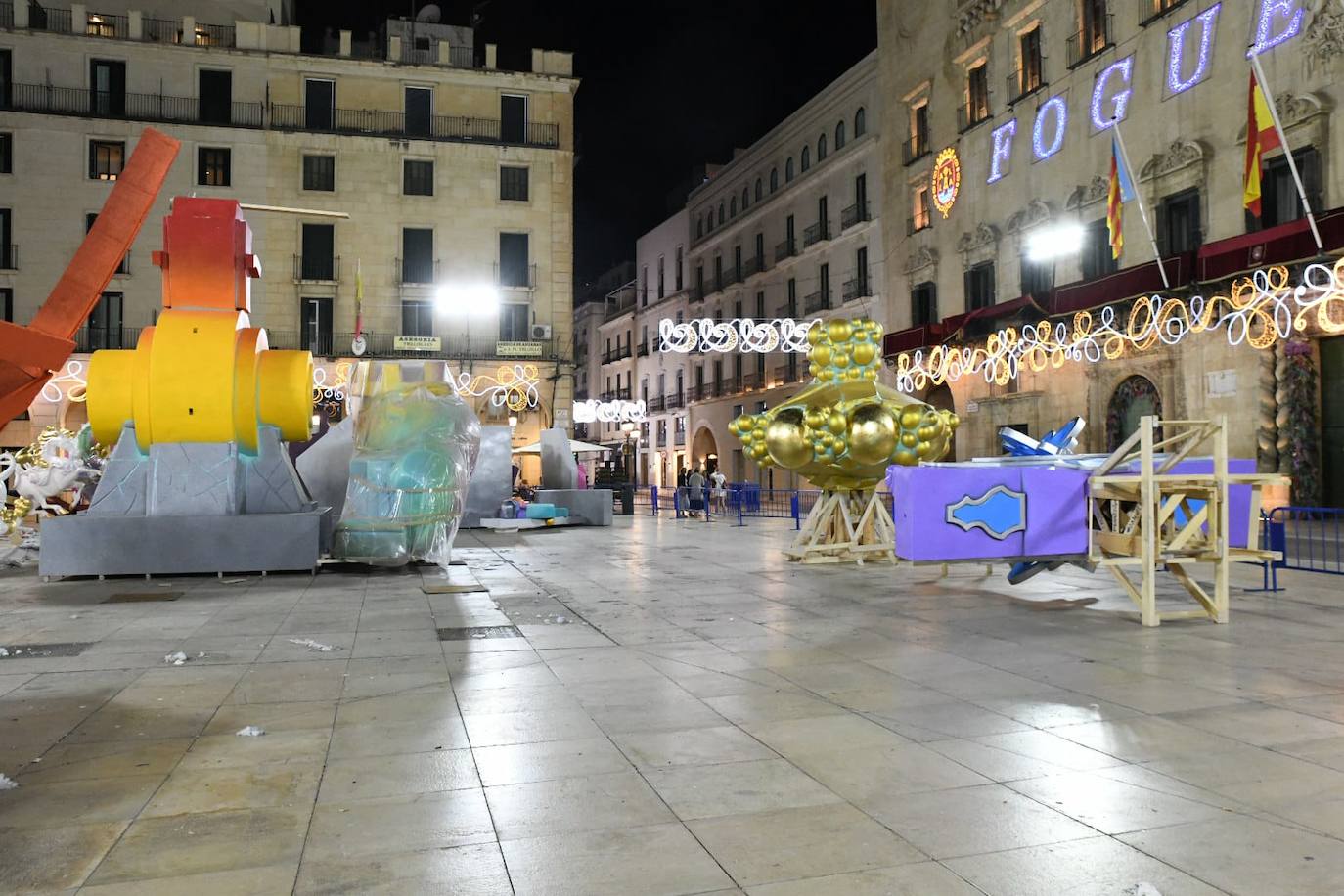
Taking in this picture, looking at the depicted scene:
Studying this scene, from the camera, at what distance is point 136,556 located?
11.3 meters

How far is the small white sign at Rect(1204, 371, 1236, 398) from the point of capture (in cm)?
1981

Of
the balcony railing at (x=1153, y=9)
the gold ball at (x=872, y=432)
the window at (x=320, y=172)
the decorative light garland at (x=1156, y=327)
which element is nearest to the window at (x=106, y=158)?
the window at (x=320, y=172)

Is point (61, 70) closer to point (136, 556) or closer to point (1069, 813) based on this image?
point (136, 556)

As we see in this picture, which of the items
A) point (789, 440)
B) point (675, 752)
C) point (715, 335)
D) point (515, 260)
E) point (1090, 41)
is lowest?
point (675, 752)

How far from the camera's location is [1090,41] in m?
24.1

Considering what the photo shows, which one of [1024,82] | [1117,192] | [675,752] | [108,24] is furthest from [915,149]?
[675,752]

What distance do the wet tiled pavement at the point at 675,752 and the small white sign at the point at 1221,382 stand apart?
489 inches

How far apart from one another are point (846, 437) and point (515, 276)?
26054mm

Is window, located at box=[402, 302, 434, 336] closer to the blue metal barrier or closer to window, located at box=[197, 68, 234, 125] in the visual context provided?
window, located at box=[197, 68, 234, 125]

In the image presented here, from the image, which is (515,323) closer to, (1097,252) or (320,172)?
(320,172)

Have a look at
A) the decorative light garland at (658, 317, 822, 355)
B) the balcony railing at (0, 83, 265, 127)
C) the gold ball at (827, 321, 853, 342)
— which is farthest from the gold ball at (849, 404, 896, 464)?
the balcony railing at (0, 83, 265, 127)

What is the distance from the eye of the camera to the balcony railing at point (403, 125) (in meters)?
34.5

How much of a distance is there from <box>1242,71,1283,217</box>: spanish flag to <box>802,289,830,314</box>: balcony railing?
72.1 feet

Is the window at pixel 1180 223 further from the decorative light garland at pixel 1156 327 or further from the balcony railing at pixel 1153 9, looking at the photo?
the balcony railing at pixel 1153 9
